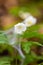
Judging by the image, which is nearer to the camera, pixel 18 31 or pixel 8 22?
pixel 18 31

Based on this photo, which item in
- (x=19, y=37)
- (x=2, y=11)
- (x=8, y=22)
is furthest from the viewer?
(x=2, y=11)

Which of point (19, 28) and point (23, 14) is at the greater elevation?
point (23, 14)

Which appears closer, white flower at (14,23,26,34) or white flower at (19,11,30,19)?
white flower at (14,23,26,34)

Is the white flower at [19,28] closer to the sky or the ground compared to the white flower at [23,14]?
closer to the ground

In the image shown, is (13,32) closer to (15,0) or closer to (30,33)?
(30,33)

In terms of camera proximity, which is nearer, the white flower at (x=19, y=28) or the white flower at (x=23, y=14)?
the white flower at (x=19, y=28)

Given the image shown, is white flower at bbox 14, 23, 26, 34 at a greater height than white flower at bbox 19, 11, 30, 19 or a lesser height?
lesser

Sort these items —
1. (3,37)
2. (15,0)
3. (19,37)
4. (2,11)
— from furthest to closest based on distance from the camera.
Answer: (15,0)
(2,11)
(19,37)
(3,37)

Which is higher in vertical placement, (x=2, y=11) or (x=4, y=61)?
(x=2, y=11)

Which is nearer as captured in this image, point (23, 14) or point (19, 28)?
point (19, 28)

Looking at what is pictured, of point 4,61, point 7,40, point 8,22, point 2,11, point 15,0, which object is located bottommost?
point 4,61

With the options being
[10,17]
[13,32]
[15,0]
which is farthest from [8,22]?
[13,32]
